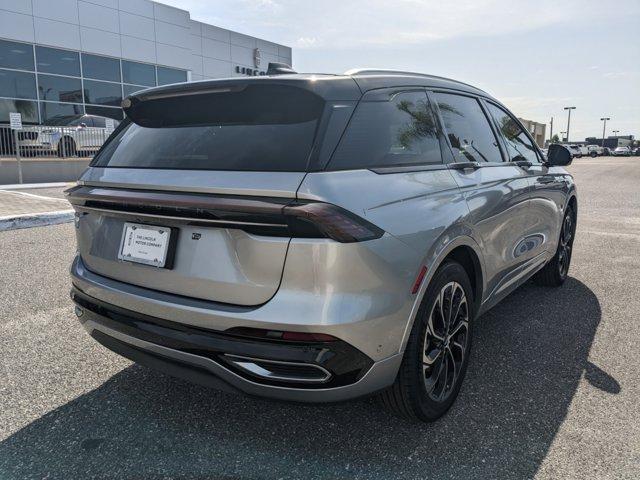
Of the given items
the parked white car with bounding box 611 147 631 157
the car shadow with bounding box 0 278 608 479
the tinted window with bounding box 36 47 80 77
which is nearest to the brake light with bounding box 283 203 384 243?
the car shadow with bounding box 0 278 608 479

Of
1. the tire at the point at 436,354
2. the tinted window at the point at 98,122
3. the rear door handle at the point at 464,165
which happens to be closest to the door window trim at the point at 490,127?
the rear door handle at the point at 464,165

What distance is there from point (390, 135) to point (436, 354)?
3.61ft

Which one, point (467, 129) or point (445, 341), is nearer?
point (445, 341)

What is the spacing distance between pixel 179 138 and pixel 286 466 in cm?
158

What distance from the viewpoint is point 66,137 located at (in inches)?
671

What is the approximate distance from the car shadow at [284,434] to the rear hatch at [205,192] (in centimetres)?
63

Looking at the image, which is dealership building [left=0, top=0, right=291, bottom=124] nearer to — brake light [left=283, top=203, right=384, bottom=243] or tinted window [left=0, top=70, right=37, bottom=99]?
tinted window [left=0, top=70, right=37, bottom=99]

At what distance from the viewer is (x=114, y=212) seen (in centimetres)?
243

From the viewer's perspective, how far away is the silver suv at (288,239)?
80.5 inches

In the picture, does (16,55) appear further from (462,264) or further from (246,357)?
(246,357)

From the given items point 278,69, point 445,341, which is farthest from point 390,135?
point 445,341

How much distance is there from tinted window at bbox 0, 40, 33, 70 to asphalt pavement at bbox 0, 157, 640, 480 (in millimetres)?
19198

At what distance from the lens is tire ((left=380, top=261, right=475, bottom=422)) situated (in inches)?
95.8

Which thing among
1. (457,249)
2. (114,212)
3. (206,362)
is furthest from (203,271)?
(457,249)
